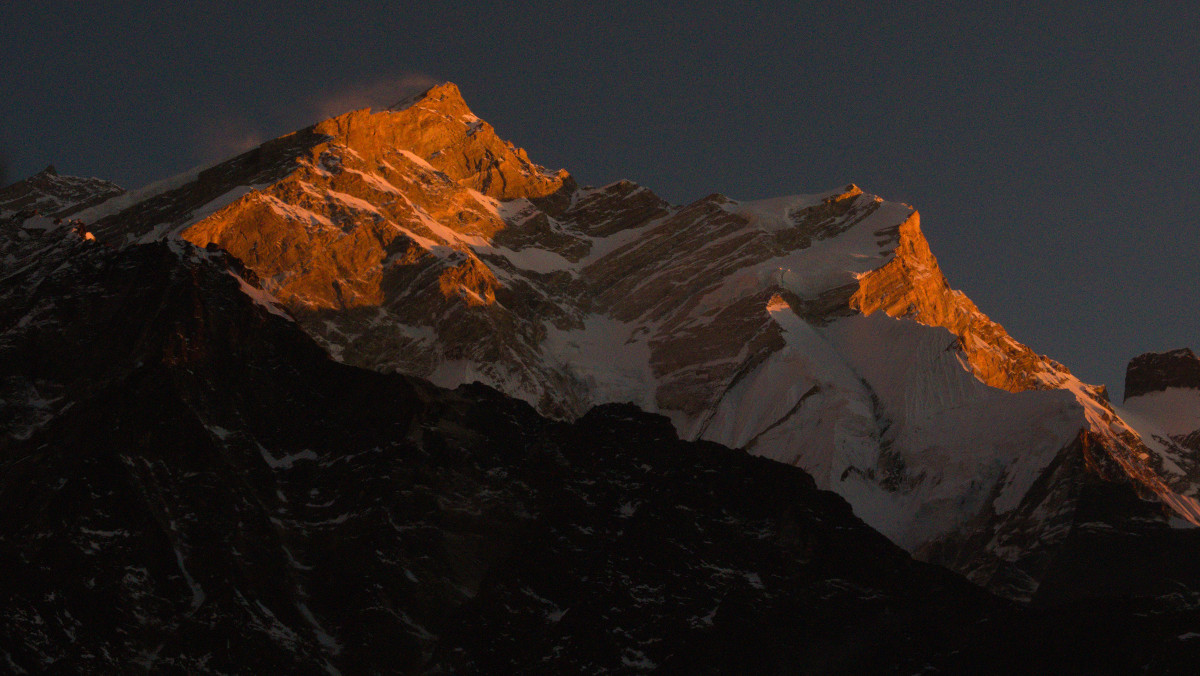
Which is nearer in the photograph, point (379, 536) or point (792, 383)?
point (379, 536)

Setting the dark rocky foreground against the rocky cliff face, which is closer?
the dark rocky foreground

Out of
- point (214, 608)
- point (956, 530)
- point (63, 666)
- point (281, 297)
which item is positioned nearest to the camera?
point (63, 666)

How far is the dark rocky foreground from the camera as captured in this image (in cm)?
11700

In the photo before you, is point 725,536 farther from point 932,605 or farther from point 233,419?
point 233,419

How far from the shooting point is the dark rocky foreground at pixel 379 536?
117000mm

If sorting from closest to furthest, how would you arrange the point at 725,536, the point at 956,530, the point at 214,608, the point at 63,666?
1. the point at 63,666
2. the point at 214,608
3. the point at 725,536
4. the point at 956,530

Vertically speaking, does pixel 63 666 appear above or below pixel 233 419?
below

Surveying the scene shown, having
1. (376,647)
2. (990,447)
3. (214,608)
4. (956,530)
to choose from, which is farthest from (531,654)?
(990,447)

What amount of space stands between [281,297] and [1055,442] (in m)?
80.0

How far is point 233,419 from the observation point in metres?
139

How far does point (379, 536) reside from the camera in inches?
5113

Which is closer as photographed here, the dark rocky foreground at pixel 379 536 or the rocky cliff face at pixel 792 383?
the dark rocky foreground at pixel 379 536

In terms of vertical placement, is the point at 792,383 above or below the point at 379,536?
above

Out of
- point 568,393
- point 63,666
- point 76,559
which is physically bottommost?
point 63,666
